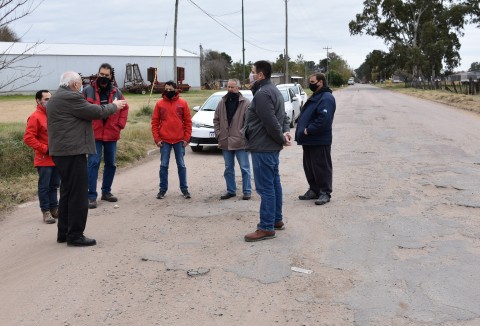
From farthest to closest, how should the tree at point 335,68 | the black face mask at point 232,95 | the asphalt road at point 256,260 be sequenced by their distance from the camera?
1. the tree at point 335,68
2. the black face mask at point 232,95
3. the asphalt road at point 256,260

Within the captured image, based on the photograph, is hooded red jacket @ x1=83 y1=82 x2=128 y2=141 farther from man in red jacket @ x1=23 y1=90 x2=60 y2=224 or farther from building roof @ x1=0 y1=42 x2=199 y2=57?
building roof @ x1=0 y1=42 x2=199 y2=57

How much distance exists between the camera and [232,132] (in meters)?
8.04

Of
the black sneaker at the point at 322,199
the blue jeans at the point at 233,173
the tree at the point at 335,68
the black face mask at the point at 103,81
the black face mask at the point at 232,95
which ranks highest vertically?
the tree at the point at 335,68

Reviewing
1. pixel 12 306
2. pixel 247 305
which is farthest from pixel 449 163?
pixel 12 306

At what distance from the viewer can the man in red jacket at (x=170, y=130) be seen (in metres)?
8.14

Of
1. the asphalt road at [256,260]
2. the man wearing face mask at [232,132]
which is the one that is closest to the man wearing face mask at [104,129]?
the asphalt road at [256,260]

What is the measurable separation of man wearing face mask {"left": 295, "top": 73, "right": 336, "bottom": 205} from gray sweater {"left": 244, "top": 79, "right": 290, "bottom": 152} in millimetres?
1550

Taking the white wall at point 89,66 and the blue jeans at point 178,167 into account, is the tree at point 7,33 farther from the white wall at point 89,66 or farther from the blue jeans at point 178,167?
the white wall at point 89,66

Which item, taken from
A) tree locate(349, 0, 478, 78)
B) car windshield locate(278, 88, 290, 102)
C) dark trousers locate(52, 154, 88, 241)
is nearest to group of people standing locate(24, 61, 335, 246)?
dark trousers locate(52, 154, 88, 241)

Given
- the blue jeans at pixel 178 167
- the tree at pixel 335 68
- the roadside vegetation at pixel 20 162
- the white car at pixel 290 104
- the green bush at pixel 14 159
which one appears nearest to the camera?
the blue jeans at pixel 178 167

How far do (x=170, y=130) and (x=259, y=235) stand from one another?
2.98 meters

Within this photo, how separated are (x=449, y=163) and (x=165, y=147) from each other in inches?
220

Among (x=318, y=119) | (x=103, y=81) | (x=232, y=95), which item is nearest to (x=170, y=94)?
(x=232, y=95)

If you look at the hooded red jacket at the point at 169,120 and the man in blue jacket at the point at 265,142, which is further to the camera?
the hooded red jacket at the point at 169,120
